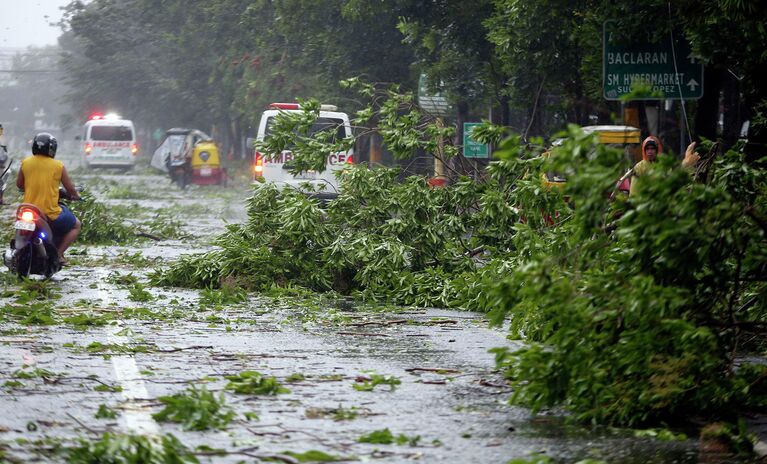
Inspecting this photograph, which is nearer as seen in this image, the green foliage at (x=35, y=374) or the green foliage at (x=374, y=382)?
the green foliage at (x=374, y=382)

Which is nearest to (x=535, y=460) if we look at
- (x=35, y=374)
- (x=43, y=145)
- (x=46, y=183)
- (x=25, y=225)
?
(x=35, y=374)

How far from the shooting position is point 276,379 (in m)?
8.45

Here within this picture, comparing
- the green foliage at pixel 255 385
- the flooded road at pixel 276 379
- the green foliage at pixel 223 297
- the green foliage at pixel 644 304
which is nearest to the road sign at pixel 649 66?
the flooded road at pixel 276 379

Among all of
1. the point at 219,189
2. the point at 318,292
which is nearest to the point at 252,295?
the point at 318,292

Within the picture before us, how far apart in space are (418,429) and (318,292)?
7699mm

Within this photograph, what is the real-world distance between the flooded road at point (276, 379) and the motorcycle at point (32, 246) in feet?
0.85

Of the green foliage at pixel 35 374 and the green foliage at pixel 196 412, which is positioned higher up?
the green foliage at pixel 196 412

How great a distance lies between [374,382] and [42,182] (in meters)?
7.69

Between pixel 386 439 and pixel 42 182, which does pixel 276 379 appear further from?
pixel 42 182

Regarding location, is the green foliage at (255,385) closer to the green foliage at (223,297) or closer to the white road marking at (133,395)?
the white road marking at (133,395)

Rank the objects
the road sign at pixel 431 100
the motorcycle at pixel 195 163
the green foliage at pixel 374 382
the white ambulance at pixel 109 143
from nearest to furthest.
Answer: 1. the green foliage at pixel 374 382
2. the road sign at pixel 431 100
3. the motorcycle at pixel 195 163
4. the white ambulance at pixel 109 143

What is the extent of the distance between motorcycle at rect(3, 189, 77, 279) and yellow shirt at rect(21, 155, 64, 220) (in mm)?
145

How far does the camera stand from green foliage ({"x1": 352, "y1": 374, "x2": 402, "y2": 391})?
814cm

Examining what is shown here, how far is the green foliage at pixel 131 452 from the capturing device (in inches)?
229
